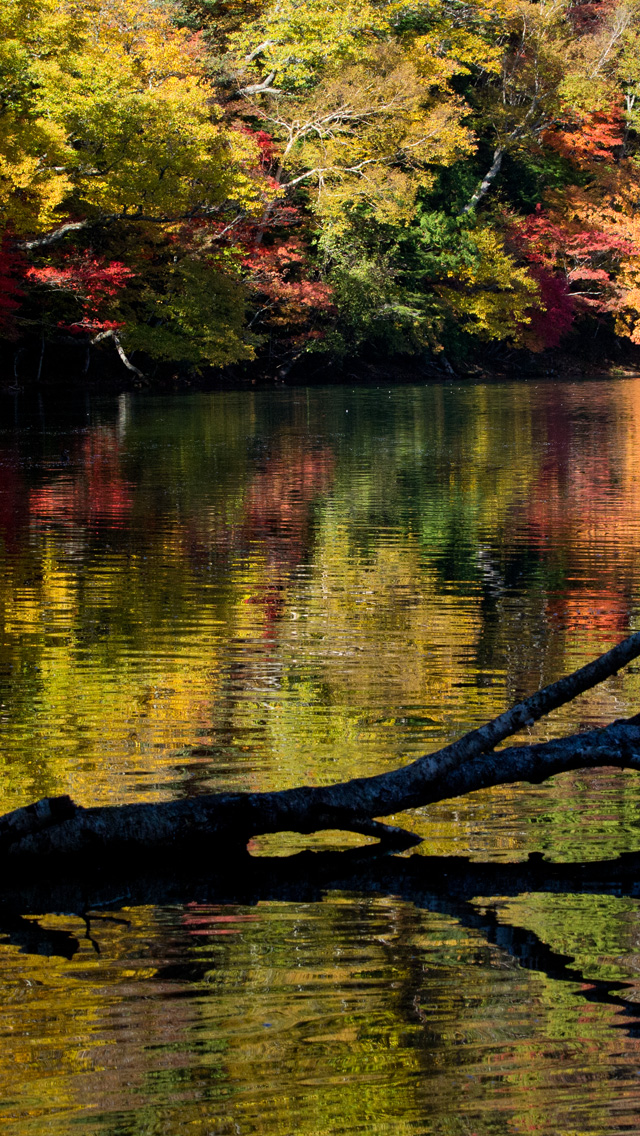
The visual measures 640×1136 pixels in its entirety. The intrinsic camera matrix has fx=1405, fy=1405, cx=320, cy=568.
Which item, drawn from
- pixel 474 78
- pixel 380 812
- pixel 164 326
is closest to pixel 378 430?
pixel 164 326

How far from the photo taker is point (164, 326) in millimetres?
41094

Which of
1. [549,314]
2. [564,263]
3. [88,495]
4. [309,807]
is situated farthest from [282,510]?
[564,263]

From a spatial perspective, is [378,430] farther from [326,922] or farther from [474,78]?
[474,78]

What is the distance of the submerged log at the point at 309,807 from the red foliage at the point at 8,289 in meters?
28.1

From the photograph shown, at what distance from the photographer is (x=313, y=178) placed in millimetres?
45156

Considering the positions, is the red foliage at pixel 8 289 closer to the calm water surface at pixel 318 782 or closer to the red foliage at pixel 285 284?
the red foliage at pixel 285 284

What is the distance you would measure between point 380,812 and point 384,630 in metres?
4.12

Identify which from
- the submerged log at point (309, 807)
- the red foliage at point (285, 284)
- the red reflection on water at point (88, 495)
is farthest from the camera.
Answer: the red foliage at point (285, 284)

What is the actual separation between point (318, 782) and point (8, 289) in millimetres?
27643

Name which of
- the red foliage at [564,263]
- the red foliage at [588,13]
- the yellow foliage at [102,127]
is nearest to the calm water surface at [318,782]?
the yellow foliage at [102,127]

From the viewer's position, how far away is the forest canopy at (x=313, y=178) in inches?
1271

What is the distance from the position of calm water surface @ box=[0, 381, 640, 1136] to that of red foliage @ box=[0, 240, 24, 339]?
17102 millimetres

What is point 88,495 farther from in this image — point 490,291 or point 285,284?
point 490,291

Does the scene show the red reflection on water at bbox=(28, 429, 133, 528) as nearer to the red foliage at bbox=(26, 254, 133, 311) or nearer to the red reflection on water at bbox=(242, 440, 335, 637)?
the red reflection on water at bbox=(242, 440, 335, 637)
